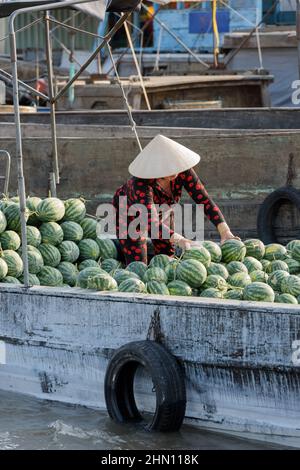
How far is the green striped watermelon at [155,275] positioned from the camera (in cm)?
636

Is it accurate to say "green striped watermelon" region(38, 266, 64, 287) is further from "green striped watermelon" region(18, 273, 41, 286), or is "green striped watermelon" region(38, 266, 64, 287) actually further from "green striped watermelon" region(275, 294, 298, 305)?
"green striped watermelon" region(275, 294, 298, 305)

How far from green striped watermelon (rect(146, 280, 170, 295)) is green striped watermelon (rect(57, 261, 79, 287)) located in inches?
35.2

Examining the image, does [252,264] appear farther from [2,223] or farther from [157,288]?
[2,223]

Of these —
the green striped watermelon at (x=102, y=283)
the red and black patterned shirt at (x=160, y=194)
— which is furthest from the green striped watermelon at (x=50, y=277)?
the red and black patterned shirt at (x=160, y=194)

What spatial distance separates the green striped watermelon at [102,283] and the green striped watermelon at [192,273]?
417mm

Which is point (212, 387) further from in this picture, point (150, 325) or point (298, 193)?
point (298, 193)

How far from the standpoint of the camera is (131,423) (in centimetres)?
588

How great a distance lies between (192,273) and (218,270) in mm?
223

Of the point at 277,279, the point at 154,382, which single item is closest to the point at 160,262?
the point at 277,279

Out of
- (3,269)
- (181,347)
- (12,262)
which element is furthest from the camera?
(12,262)

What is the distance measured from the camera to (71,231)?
282 inches

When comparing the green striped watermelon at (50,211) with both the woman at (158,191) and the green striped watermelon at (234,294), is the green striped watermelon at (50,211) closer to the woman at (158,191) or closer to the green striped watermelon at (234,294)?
the woman at (158,191)

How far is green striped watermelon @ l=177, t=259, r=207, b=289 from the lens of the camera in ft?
20.5

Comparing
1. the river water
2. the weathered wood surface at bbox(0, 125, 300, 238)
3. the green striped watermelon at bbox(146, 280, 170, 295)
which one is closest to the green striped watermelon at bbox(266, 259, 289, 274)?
the green striped watermelon at bbox(146, 280, 170, 295)
